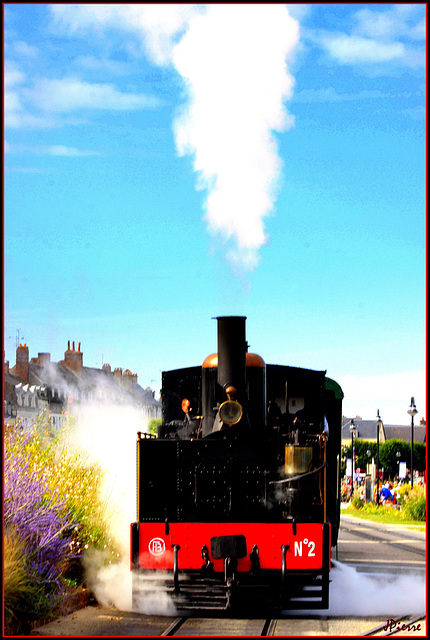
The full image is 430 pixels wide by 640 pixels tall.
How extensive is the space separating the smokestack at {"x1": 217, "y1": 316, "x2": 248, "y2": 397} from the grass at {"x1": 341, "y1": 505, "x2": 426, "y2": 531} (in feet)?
57.2

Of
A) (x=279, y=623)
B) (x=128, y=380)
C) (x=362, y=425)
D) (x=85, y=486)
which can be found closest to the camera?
(x=279, y=623)

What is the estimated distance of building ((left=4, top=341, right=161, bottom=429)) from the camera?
180 ft

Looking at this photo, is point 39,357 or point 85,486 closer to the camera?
point 85,486

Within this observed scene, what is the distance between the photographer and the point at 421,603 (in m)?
10.7

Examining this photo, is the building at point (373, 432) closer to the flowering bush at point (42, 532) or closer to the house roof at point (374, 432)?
the house roof at point (374, 432)

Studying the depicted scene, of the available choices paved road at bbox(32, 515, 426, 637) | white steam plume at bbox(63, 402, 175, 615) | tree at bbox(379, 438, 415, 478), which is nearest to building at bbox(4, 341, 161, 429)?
tree at bbox(379, 438, 415, 478)

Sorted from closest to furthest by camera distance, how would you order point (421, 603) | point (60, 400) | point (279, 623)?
point (279, 623)
point (421, 603)
point (60, 400)

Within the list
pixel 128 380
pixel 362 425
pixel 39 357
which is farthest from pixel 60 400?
pixel 362 425

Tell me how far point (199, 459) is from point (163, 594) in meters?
1.51

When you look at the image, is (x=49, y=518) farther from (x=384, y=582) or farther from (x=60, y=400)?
(x=60, y=400)

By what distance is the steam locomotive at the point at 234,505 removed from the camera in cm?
914

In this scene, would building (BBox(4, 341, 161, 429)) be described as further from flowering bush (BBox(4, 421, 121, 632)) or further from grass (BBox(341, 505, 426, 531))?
flowering bush (BBox(4, 421, 121, 632))

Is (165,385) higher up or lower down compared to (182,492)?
higher up

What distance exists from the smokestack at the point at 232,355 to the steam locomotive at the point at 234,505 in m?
0.01
